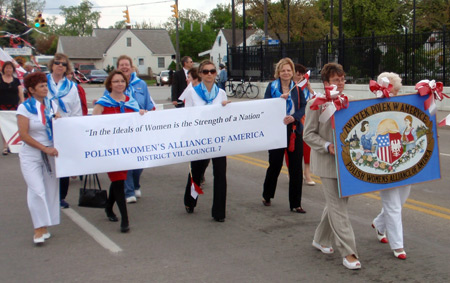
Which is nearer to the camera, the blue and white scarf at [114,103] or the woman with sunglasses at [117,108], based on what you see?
the woman with sunglasses at [117,108]

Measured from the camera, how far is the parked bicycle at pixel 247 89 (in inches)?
1107

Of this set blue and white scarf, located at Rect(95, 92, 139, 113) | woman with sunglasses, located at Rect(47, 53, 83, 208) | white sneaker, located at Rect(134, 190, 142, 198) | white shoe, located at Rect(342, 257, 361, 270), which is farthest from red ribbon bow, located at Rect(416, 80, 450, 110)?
woman with sunglasses, located at Rect(47, 53, 83, 208)

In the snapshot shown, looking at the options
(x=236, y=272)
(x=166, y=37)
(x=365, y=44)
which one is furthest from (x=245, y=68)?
(x=166, y=37)

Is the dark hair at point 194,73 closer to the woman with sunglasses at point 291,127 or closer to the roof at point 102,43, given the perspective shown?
the woman with sunglasses at point 291,127

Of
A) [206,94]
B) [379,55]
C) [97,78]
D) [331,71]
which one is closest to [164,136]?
[206,94]

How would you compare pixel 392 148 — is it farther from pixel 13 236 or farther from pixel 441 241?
pixel 13 236

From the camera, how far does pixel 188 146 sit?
6.22 m

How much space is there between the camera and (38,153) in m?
5.60

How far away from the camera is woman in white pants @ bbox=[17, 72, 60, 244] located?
5516 millimetres

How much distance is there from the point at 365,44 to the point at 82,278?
18349 millimetres

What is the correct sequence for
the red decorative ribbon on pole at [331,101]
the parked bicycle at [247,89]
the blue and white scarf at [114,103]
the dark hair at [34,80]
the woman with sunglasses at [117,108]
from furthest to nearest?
the parked bicycle at [247,89], the blue and white scarf at [114,103], the woman with sunglasses at [117,108], the dark hair at [34,80], the red decorative ribbon on pole at [331,101]

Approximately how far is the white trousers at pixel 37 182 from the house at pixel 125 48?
76205mm

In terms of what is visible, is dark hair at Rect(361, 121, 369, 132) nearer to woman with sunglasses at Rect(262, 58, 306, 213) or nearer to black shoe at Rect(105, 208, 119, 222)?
woman with sunglasses at Rect(262, 58, 306, 213)

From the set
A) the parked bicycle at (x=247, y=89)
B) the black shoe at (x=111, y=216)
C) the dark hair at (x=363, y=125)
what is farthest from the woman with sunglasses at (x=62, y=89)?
the parked bicycle at (x=247, y=89)
